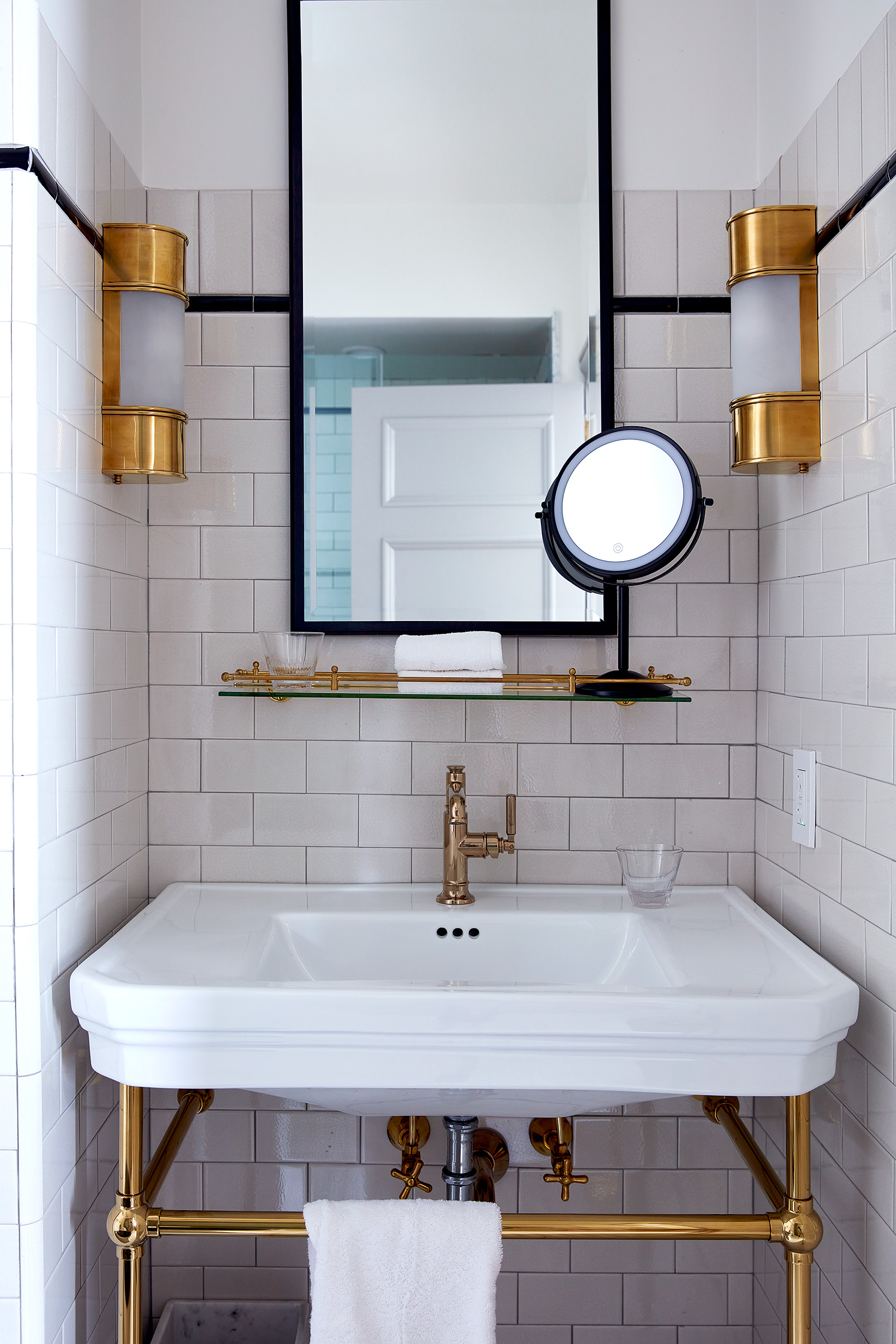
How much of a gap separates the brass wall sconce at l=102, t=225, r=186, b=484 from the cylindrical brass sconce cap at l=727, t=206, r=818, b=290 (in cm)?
82

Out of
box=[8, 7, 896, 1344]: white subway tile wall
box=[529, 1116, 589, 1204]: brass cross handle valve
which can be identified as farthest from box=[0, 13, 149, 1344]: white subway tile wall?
box=[529, 1116, 589, 1204]: brass cross handle valve

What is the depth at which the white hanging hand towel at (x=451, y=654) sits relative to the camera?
4.61 feet

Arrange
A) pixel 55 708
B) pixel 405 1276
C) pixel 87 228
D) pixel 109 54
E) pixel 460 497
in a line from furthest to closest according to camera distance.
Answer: pixel 460 497 → pixel 109 54 → pixel 87 228 → pixel 55 708 → pixel 405 1276

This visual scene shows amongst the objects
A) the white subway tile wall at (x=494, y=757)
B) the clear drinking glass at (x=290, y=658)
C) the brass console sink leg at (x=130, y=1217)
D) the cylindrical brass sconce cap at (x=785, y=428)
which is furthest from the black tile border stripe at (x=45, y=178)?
the brass console sink leg at (x=130, y=1217)

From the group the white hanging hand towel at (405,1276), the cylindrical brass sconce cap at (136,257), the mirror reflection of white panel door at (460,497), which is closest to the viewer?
the white hanging hand towel at (405,1276)

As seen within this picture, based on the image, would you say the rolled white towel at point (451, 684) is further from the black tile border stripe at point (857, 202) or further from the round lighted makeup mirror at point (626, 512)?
the black tile border stripe at point (857, 202)

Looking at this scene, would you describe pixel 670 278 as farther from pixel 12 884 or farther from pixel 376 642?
pixel 12 884

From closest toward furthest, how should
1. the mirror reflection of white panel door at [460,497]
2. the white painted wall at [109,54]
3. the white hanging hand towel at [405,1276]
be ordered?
the white hanging hand towel at [405,1276]
the white painted wall at [109,54]
the mirror reflection of white panel door at [460,497]

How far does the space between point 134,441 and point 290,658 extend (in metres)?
0.38

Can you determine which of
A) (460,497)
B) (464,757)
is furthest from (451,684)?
(460,497)

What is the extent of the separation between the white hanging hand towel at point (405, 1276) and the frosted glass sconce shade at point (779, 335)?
1.04 m

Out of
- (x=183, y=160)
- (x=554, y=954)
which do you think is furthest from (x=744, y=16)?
(x=554, y=954)

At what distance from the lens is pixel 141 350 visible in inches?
54.2

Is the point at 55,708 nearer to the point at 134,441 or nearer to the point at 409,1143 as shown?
the point at 134,441
